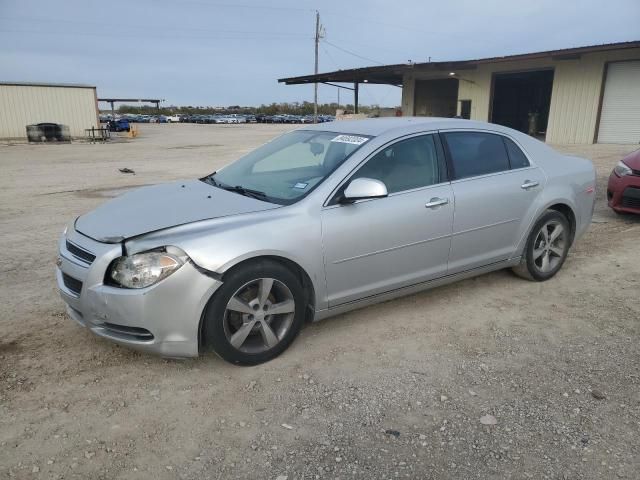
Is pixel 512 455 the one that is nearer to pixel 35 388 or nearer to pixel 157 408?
pixel 157 408

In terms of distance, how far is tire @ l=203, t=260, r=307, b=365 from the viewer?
10.2 ft

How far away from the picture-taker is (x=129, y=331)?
10.1 feet

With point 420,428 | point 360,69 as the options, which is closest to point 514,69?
point 360,69

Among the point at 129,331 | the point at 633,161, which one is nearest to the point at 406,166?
the point at 129,331

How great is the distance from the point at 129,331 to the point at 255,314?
0.76 m

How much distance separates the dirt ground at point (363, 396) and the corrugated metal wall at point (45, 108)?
1234 inches

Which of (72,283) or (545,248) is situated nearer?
(72,283)

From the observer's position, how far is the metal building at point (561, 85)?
18922 millimetres

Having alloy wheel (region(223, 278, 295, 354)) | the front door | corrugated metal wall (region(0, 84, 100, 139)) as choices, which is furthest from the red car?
corrugated metal wall (region(0, 84, 100, 139))

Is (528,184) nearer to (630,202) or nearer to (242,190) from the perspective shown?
(242,190)

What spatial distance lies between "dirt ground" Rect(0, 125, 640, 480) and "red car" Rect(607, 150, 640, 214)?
269 cm

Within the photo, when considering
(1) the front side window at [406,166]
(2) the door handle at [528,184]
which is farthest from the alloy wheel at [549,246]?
(1) the front side window at [406,166]

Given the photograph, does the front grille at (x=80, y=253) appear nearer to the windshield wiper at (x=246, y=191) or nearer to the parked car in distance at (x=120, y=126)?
the windshield wiper at (x=246, y=191)

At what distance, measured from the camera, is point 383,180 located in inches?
150
